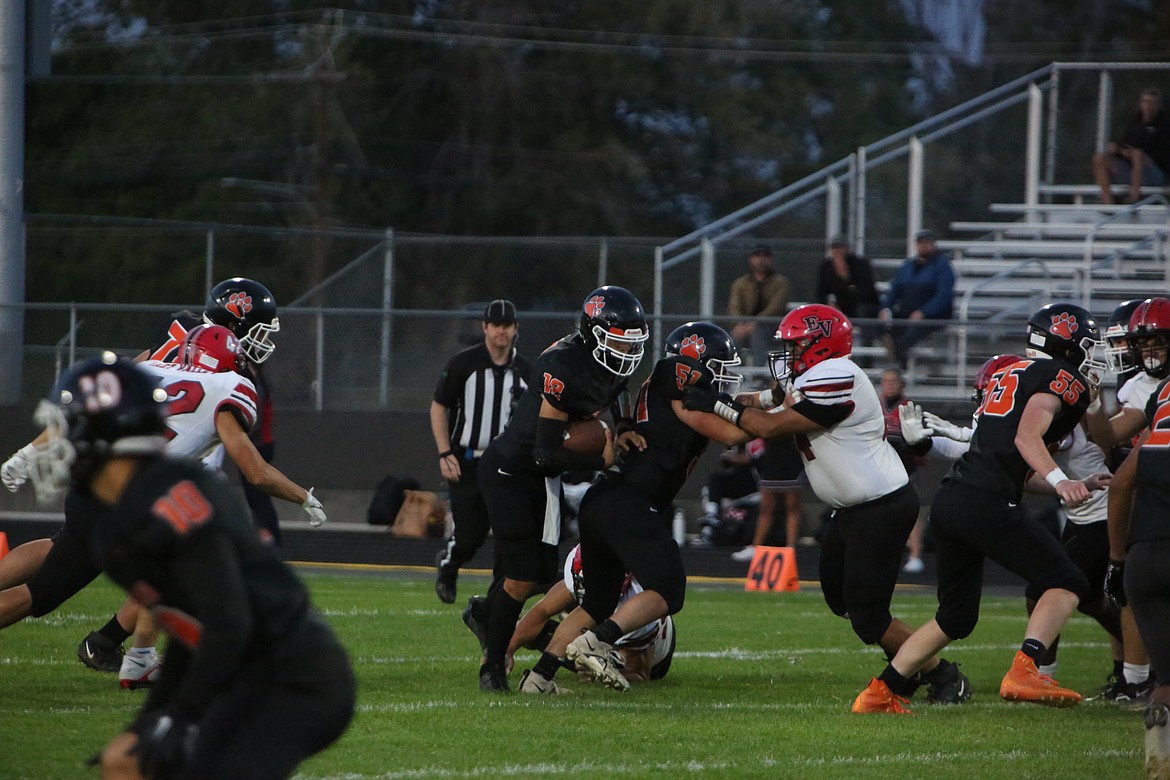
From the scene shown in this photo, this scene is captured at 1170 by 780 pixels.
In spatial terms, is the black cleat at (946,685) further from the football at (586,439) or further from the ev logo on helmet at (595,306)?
the ev logo on helmet at (595,306)

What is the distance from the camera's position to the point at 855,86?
3105 centimetres

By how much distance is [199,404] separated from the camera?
19.8ft

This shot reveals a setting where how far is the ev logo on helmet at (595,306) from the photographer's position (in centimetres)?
673

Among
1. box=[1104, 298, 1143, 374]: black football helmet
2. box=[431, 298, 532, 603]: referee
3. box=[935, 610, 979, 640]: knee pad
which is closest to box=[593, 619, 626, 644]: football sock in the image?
box=[935, 610, 979, 640]: knee pad

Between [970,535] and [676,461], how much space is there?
4.30ft

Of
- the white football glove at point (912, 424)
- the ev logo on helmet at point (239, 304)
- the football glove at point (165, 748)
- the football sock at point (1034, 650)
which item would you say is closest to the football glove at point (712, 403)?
the white football glove at point (912, 424)

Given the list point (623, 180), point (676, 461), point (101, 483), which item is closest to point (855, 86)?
point (623, 180)

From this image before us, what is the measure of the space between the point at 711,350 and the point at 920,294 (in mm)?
7943

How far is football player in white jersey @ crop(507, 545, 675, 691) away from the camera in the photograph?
7.37 metres

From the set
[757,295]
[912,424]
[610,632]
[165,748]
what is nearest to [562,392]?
[610,632]

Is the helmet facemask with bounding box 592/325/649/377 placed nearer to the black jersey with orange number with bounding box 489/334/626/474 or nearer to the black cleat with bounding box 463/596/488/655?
the black jersey with orange number with bounding box 489/334/626/474

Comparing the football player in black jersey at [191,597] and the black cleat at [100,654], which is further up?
the football player in black jersey at [191,597]

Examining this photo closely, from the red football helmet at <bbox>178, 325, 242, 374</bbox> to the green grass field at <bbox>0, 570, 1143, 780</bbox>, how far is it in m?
1.39

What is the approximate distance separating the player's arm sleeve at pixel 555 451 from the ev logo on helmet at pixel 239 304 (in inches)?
56.8
